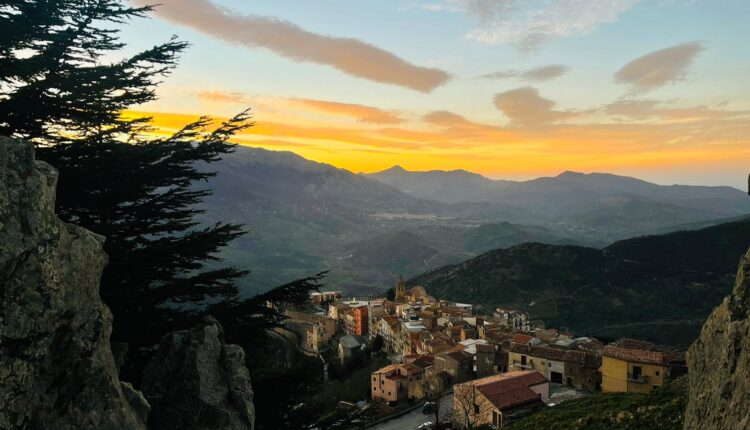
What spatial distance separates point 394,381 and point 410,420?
902cm

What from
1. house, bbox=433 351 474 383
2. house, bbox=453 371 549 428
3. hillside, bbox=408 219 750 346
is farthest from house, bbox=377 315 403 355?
hillside, bbox=408 219 750 346

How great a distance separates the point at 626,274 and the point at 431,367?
116 m

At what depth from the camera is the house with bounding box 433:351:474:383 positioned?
2149 inches

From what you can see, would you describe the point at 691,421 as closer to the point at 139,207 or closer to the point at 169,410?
the point at 169,410

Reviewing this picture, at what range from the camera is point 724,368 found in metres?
7.58

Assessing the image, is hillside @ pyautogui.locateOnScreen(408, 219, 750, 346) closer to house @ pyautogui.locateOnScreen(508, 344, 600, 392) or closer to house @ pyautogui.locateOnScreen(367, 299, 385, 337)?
house @ pyautogui.locateOnScreen(367, 299, 385, 337)

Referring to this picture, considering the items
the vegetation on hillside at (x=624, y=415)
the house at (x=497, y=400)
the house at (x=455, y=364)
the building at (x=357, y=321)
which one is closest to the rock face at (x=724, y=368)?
the vegetation on hillside at (x=624, y=415)

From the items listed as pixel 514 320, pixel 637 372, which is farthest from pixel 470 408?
pixel 514 320

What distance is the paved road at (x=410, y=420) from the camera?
41.5m

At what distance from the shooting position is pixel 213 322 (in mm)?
9406

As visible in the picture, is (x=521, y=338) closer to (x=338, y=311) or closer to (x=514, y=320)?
(x=514, y=320)

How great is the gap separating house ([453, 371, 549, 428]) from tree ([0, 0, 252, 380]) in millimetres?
32854

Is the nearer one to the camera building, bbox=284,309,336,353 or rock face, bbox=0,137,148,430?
rock face, bbox=0,137,148,430

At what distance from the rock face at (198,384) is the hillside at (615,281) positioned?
10144 centimetres
